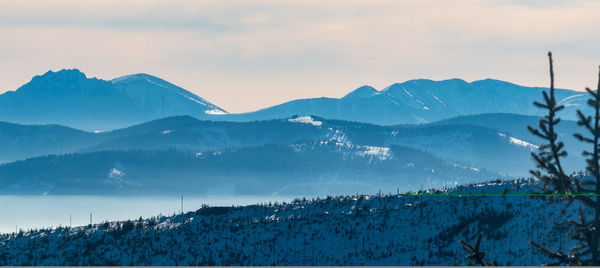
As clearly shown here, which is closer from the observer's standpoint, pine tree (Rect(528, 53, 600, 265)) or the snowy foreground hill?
pine tree (Rect(528, 53, 600, 265))

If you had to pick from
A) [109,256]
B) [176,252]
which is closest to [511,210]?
[176,252]

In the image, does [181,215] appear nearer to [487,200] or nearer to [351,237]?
[351,237]

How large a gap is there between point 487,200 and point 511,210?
5099 mm

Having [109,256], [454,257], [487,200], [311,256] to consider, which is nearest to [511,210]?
[487,200]

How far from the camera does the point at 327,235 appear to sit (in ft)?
306

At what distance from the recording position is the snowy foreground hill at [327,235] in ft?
277

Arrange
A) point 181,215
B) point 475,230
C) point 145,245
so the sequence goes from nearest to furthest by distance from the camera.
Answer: point 475,230 < point 145,245 < point 181,215

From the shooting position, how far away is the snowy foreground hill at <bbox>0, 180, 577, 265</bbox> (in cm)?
8450

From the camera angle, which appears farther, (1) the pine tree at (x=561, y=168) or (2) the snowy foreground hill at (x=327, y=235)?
(2) the snowy foreground hill at (x=327, y=235)

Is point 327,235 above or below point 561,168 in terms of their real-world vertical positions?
below

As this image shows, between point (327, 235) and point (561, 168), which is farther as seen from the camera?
point (327, 235)

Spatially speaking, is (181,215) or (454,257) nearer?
(454,257)

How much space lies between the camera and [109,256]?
299ft

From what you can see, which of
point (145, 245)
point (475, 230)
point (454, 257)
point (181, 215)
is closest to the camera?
point (454, 257)
